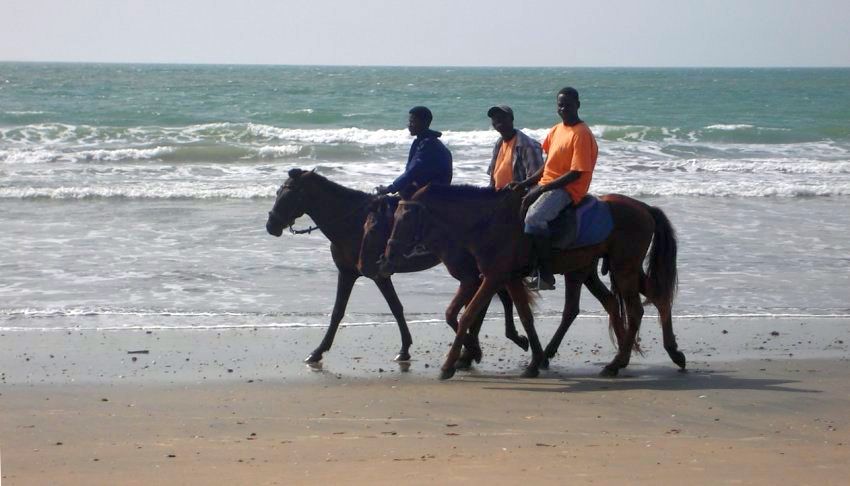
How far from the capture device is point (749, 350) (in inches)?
360

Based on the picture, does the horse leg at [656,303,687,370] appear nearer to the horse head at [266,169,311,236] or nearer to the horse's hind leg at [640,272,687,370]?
the horse's hind leg at [640,272,687,370]

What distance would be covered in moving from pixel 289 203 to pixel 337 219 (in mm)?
382

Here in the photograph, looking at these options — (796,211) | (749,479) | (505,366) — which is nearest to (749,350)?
(505,366)

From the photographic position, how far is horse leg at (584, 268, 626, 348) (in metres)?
8.54

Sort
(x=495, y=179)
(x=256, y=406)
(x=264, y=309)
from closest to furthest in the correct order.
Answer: (x=256, y=406) < (x=495, y=179) < (x=264, y=309)

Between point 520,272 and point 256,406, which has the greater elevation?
point 520,272

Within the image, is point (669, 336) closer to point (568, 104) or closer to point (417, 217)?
point (568, 104)

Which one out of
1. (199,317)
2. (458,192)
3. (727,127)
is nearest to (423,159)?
(458,192)

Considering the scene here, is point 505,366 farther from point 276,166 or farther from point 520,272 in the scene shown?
point 276,166

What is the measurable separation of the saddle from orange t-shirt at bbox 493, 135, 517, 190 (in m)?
0.70

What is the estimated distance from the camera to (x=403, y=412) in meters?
7.07

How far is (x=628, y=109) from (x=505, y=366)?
39.3 m

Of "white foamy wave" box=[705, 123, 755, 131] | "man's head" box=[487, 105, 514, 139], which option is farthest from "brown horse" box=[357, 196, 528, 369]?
"white foamy wave" box=[705, 123, 755, 131]

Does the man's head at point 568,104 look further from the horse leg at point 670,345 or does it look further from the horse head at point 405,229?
the horse leg at point 670,345
